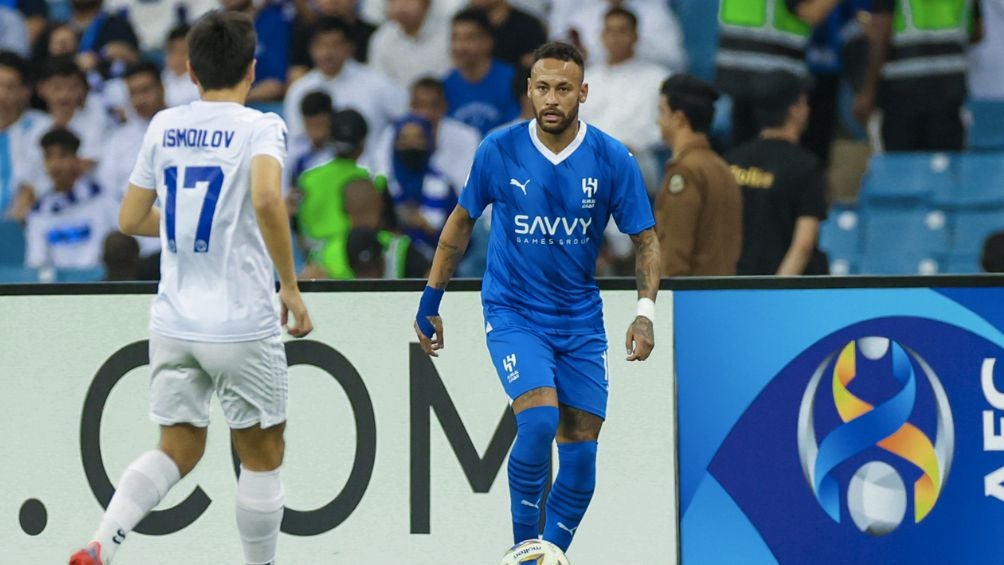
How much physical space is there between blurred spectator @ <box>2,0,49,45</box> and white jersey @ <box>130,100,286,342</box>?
28.1ft

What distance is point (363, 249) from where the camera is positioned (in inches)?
373

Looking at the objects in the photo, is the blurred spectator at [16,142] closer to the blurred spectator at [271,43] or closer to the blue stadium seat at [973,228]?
the blurred spectator at [271,43]

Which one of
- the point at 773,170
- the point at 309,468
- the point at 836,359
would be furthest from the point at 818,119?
the point at 309,468

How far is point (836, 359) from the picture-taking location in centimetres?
727

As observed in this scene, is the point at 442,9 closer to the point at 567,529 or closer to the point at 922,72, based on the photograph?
the point at 922,72

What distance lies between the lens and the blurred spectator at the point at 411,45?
12430 millimetres

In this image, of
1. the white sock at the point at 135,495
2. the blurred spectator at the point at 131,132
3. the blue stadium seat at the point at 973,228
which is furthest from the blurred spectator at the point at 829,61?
Answer: the white sock at the point at 135,495

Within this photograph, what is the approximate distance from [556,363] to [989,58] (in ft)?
20.6

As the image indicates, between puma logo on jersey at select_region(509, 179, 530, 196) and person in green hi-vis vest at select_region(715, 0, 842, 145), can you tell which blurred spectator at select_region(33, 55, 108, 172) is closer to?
person in green hi-vis vest at select_region(715, 0, 842, 145)

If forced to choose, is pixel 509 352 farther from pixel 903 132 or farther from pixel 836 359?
pixel 903 132

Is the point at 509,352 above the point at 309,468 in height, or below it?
above

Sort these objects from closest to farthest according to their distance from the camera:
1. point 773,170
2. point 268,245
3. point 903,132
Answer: point 268,245
point 773,170
point 903,132

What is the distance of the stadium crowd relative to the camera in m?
10.9

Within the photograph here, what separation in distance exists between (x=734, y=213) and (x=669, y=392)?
1.49 metres
